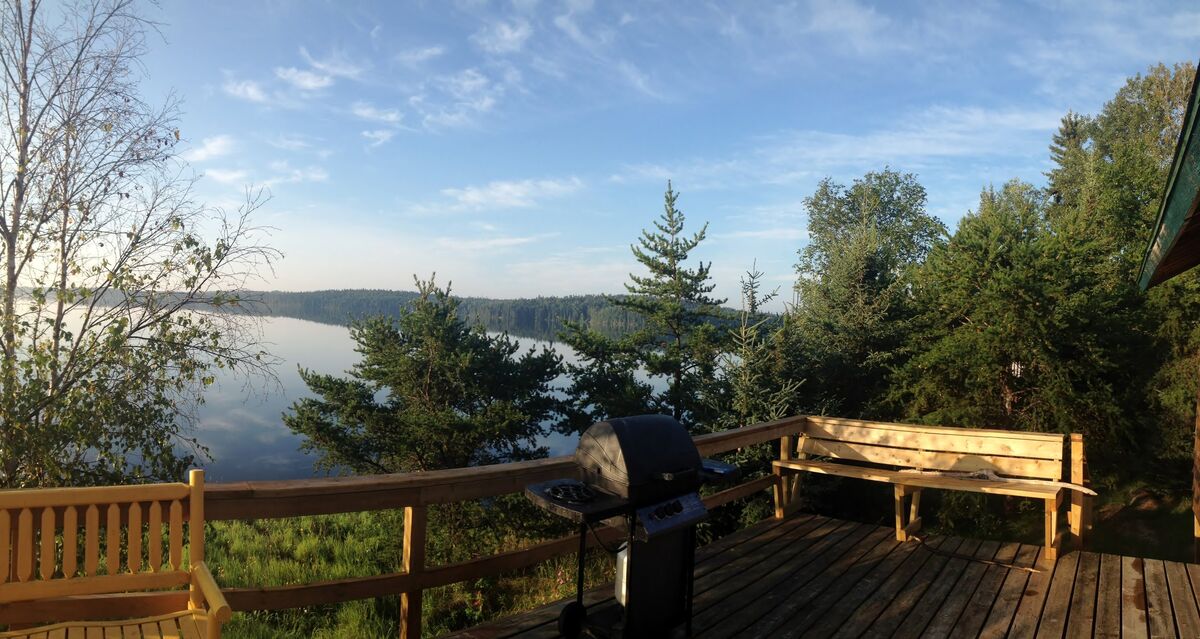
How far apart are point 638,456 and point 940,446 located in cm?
341

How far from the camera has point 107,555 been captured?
190 cm

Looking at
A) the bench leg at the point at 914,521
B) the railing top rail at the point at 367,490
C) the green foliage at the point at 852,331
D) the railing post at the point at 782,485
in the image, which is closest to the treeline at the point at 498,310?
the green foliage at the point at 852,331

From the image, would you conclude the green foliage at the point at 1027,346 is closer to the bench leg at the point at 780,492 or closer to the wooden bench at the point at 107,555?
the bench leg at the point at 780,492

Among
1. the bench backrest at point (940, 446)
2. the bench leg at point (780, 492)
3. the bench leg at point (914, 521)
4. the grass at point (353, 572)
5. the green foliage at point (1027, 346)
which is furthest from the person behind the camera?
the green foliage at point (1027, 346)

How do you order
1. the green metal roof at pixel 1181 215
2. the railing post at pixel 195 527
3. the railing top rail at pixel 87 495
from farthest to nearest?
1. the green metal roof at pixel 1181 215
2. the railing post at pixel 195 527
3. the railing top rail at pixel 87 495

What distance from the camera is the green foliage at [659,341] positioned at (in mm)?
11750

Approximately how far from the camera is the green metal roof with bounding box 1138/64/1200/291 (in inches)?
84.0

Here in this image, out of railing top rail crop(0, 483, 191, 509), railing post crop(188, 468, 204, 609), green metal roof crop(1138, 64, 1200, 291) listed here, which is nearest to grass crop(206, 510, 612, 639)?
railing post crop(188, 468, 204, 609)

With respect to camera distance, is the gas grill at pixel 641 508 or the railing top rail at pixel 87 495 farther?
the gas grill at pixel 641 508

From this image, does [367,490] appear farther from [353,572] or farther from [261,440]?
[261,440]

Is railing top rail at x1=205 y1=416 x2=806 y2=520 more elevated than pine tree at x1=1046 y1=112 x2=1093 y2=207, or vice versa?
pine tree at x1=1046 y1=112 x2=1093 y2=207

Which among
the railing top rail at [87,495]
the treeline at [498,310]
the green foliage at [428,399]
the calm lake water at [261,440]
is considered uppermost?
the treeline at [498,310]

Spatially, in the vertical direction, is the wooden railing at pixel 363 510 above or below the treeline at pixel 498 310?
below

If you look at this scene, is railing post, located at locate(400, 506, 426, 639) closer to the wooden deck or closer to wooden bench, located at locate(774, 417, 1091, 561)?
the wooden deck
